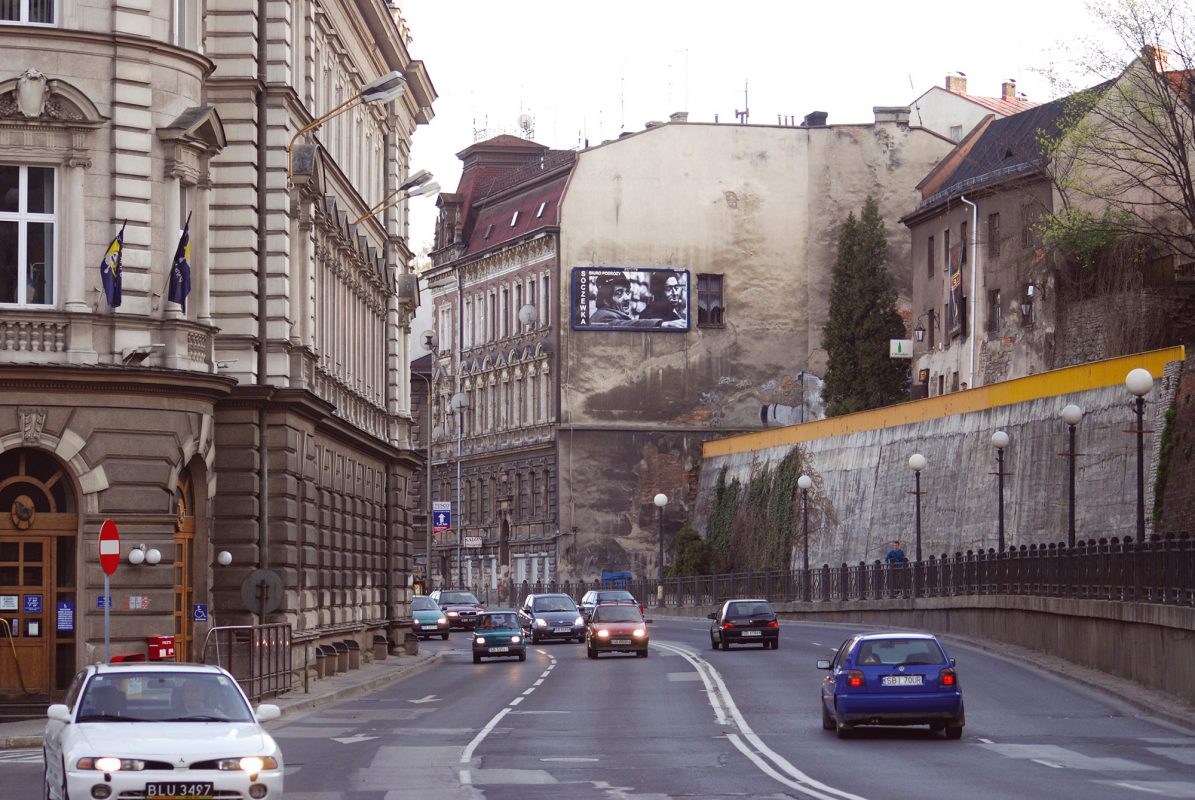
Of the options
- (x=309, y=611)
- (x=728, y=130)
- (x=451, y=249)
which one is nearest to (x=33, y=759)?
(x=309, y=611)

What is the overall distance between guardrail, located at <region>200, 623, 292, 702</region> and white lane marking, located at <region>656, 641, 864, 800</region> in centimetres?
729

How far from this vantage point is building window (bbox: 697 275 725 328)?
97375mm

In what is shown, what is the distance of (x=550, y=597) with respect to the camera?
217 feet

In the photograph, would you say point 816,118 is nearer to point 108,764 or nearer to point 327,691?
point 327,691

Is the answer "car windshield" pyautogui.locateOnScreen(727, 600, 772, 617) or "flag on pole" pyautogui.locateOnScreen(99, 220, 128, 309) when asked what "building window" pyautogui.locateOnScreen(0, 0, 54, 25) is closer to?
"flag on pole" pyautogui.locateOnScreen(99, 220, 128, 309)

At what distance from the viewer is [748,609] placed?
5212cm

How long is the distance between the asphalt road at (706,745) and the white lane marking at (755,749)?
0.04m

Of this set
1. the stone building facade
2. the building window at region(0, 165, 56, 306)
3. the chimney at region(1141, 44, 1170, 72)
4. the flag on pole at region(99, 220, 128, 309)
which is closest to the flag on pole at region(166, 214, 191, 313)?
the stone building facade

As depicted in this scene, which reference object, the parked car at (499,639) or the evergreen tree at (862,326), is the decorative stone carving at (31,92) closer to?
the parked car at (499,639)

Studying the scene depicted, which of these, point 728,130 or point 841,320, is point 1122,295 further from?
point 728,130

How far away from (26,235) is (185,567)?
6599 millimetres

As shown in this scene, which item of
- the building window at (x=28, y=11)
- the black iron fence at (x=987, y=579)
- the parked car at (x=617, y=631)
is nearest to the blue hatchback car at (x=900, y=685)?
the black iron fence at (x=987, y=579)

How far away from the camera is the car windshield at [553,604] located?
6581 cm

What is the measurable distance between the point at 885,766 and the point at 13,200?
1702cm
